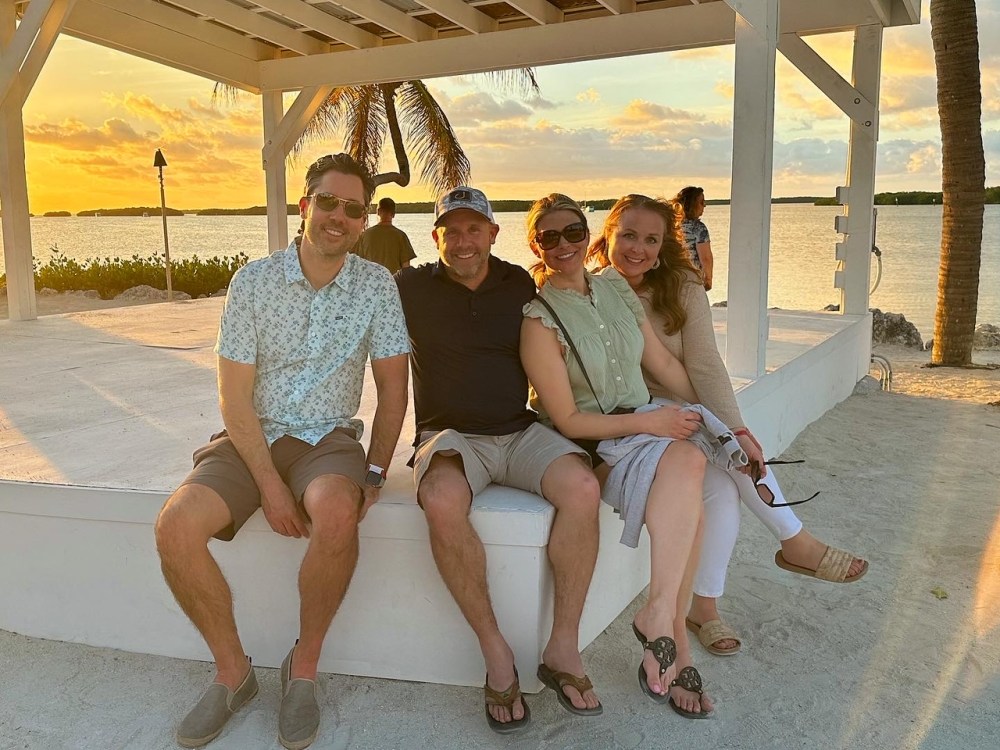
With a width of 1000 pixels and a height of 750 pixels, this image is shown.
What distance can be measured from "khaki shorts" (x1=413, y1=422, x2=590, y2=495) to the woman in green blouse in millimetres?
85

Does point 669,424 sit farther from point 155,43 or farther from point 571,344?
point 155,43

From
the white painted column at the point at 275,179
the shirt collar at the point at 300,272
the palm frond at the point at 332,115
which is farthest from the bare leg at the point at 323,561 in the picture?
the palm frond at the point at 332,115

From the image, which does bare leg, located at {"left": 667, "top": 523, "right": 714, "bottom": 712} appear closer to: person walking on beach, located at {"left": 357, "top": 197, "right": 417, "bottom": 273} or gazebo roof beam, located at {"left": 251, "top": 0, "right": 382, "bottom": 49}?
person walking on beach, located at {"left": 357, "top": 197, "right": 417, "bottom": 273}

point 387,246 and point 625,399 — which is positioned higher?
point 387,246

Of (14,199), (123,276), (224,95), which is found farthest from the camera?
(123,276)

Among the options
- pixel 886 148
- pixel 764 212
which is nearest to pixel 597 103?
pixel 886 148

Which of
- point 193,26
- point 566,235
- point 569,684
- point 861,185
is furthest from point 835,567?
point 193,26

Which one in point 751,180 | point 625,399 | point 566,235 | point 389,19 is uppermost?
point 389,19

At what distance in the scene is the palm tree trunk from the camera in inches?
321

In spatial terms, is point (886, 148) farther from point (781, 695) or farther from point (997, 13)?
point (781, 695)

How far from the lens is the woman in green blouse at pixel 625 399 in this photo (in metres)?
2.42

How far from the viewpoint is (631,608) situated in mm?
Answer: 3182

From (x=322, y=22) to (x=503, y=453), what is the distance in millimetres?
5916

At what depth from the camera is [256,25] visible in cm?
755
